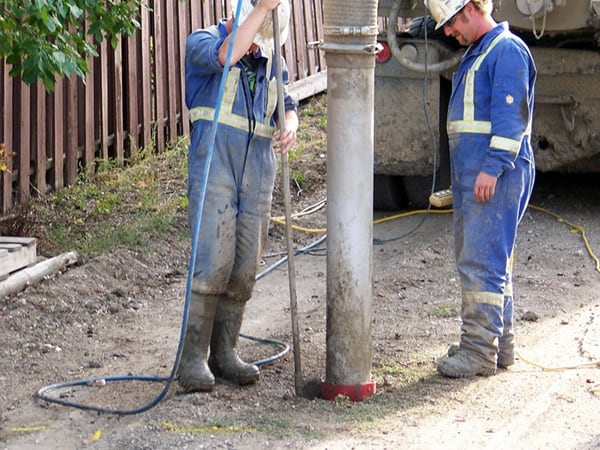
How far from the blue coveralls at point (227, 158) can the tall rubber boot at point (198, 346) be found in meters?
0.07

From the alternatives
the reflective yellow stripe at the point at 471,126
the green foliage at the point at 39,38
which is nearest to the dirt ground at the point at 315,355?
the reflective yellow stripe at the point at 471,126

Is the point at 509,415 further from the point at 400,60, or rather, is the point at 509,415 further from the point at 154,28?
the point at 154,28

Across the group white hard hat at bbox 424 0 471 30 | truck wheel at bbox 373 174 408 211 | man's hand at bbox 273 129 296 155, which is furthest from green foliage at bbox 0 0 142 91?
truck wheel at bbox 373 174 408 211

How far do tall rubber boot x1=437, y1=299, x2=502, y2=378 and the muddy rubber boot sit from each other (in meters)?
0.16

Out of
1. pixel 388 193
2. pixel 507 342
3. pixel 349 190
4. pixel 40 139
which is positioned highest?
pixel 349 190

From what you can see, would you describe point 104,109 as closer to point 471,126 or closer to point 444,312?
point 444,312

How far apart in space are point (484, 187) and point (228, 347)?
57.8 inches

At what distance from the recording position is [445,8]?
18.6ft

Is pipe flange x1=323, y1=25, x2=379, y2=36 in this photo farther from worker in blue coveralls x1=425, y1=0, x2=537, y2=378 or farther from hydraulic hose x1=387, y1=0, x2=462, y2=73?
hydraulic hose x1=387, y1=0, x2=462, y2=73

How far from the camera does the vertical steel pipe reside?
200 inches

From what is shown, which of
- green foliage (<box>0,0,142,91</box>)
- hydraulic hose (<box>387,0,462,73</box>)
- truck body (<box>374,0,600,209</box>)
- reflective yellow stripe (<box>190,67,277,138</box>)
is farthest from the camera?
hydraulic hose (<box>387,0,462,73</box>)

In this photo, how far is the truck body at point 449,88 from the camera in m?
8.08

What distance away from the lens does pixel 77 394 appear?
560 centimetres

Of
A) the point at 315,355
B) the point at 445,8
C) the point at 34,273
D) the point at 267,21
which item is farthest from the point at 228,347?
the point at 34,273
